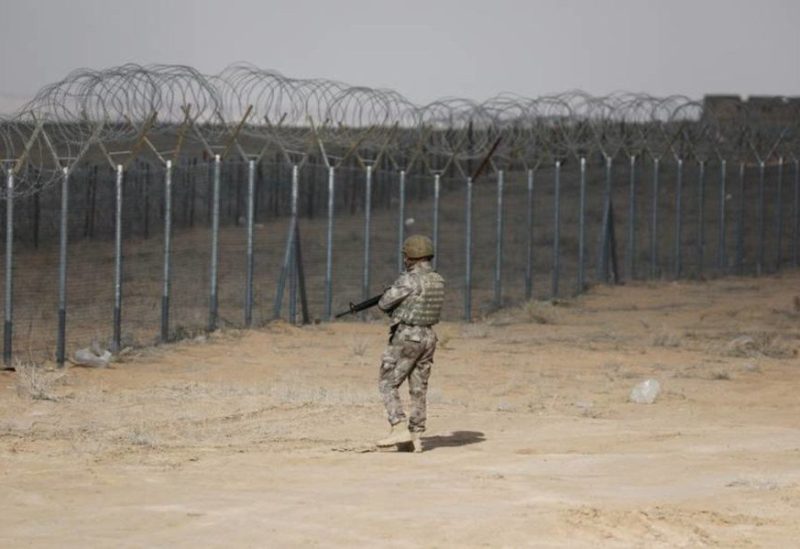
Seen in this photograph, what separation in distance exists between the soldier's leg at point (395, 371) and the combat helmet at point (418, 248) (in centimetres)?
50

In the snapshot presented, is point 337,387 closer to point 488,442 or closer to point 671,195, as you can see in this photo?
point 488,442

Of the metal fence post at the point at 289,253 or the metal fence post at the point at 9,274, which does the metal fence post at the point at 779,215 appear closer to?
the metal fence post at the point at 289,253

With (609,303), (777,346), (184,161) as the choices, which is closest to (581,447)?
(777,346)

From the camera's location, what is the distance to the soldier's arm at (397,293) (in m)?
10.1

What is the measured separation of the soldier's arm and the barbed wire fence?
4.69 m

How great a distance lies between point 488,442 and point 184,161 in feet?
87.7

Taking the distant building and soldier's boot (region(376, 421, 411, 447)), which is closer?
soldier's boot (region(376, 421, 411, 447))

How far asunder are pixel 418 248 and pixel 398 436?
1.06 m

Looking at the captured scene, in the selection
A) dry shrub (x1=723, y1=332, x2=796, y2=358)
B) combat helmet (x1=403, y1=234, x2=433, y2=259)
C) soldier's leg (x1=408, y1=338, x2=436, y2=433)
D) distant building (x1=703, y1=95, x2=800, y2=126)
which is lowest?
dry shrub (x1=723, y1=332, x2=796, y2=358)

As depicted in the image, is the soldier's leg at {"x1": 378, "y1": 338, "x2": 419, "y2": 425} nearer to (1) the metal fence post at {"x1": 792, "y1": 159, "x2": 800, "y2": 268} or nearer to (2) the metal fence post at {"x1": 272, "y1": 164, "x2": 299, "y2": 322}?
(2) the metal fence post at {"x1": 272, "y1": 164, "x2": 299, "y2": 322}

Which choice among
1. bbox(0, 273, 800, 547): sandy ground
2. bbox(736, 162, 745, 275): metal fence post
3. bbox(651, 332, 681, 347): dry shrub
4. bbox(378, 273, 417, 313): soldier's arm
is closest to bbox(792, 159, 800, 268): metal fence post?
bbox(736, 162, 745, 275): metal fence post

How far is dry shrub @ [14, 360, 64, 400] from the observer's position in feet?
41.4

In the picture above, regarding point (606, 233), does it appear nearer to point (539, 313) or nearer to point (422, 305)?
point (539, 313)

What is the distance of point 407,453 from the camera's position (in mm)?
10070
